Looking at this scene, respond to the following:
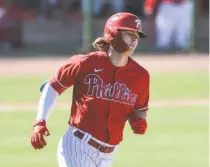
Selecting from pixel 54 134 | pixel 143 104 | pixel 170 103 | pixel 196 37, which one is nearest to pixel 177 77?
pixel 170 103

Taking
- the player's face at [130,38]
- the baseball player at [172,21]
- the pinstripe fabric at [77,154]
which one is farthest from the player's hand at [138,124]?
the baseball player at [172,21]

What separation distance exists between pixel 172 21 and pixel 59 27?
3469 millimetres

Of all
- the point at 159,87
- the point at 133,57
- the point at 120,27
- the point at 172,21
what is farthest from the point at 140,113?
the point at 172,21

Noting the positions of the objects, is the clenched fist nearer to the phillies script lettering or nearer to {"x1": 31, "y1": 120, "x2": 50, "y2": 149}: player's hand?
the phillies script lettering

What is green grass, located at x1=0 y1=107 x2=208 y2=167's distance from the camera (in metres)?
9.07

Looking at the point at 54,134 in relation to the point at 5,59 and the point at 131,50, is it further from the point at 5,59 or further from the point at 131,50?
the point at 5,59

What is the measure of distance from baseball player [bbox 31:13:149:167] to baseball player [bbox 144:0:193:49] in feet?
41.2

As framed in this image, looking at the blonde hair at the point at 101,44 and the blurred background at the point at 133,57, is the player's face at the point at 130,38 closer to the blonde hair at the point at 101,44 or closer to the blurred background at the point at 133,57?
the blonde hair at the point at 101,44

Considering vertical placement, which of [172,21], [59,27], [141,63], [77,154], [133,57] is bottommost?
[59,27]

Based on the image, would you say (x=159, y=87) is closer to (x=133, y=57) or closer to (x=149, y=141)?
(x=133, y=57)

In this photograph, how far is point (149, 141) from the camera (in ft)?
33.5

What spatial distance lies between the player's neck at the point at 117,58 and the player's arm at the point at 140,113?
20 centimetres

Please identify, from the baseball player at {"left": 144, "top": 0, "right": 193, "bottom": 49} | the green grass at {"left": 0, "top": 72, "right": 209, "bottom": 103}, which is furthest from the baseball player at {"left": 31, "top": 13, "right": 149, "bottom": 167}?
the baseball player at {"left": 144, "top": 0, "right": 193, "bottom": 49}

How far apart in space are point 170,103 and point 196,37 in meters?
6.35
